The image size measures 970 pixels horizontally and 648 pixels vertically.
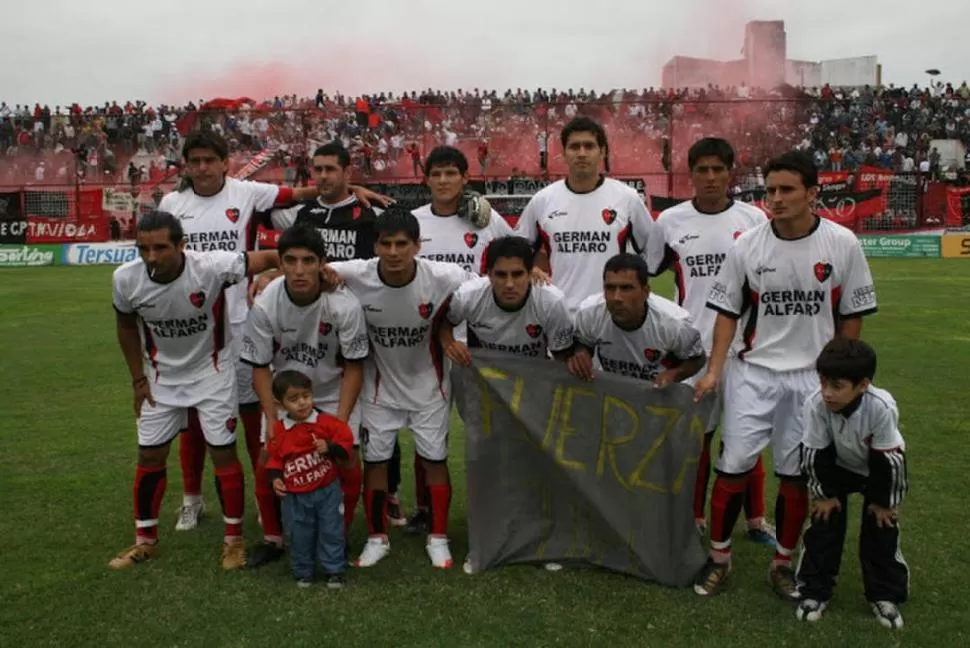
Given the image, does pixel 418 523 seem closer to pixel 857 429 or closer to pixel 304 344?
pixel 304 344

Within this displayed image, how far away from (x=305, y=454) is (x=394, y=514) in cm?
125

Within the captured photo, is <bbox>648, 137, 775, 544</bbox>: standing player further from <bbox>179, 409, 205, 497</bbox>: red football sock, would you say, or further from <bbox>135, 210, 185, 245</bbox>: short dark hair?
<bbox>179, 409, 205, 497</bbox>: red football sock

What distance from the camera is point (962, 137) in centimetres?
3312

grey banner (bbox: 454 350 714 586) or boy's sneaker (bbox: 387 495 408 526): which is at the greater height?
grey banner (bbox: 454 350 714 586)

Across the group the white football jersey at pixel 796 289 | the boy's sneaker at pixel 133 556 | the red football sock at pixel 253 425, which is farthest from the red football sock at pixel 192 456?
the white football jersey at pixel 796 289

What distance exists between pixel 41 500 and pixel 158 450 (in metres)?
1.39

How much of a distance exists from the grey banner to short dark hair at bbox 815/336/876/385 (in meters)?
0.73

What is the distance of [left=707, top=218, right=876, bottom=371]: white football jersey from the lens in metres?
4.36

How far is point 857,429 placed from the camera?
399 cm

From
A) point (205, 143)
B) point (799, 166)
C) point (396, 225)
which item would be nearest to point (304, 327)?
point (396, 225)

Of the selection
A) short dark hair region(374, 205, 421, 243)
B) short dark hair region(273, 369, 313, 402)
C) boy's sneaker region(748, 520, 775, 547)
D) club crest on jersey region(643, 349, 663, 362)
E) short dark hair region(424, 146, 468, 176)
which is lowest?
boy's sneaker region(748, 520, 775, 547)

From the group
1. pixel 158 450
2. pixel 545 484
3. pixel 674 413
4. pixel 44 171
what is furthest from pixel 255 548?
pixel 44 171

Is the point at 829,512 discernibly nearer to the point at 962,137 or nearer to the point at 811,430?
the point at 811,430

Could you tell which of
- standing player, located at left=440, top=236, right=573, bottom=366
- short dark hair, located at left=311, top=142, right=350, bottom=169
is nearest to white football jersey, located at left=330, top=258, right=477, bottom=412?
standing player, located at left=440, top=236, right=573, bottom=366
